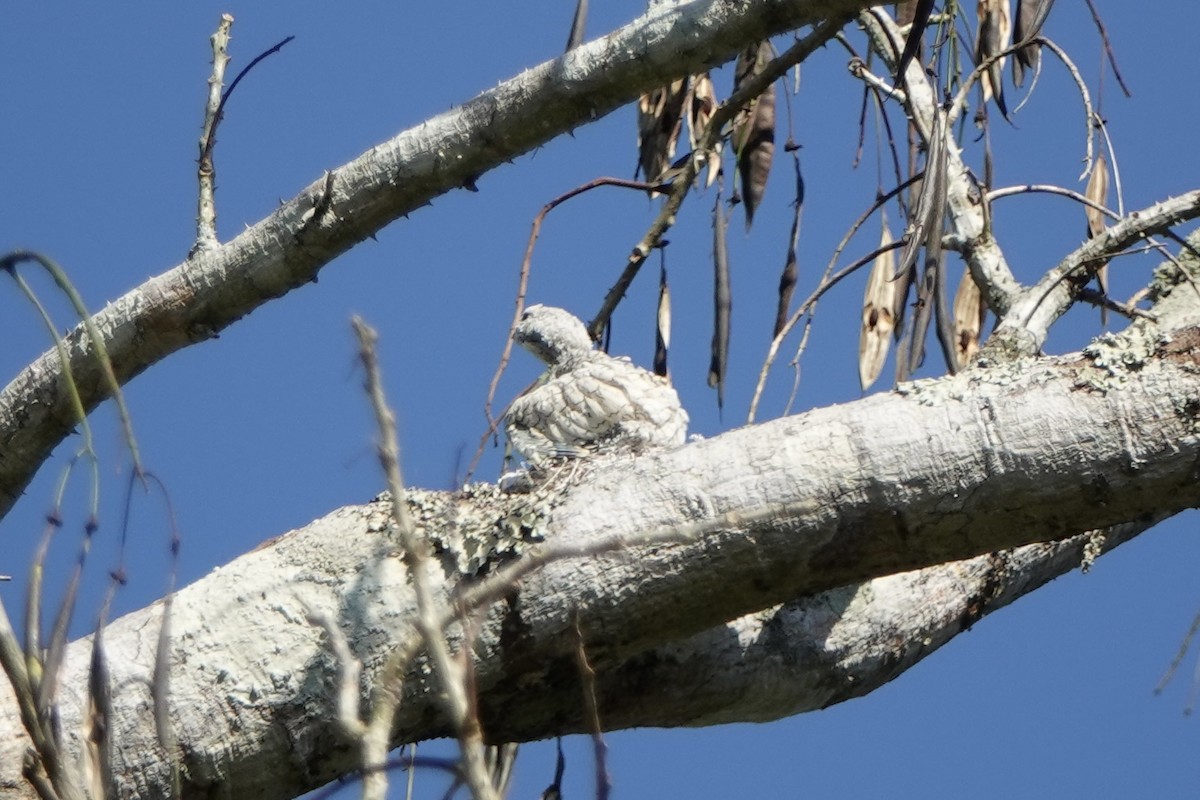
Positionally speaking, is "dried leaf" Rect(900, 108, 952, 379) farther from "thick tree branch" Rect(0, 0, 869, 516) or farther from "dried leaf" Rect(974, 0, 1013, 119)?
"dried leaf" Rect(974, 0, 1013, 119)

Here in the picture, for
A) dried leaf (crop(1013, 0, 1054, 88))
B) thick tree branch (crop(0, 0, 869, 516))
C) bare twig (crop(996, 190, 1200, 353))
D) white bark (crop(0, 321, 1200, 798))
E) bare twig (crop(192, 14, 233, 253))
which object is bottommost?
white bark (crop(0, 321, 1200, 798))

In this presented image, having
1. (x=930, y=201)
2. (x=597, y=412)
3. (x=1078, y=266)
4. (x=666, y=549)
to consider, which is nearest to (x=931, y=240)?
(x=930, y=201)

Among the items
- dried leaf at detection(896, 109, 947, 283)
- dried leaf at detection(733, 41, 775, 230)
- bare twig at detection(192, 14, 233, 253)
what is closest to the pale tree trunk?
dried leaf at detection(896, 109, 947, 283)

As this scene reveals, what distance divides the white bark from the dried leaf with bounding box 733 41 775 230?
136cm

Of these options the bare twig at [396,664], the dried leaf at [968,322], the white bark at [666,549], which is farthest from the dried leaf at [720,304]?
the bare twig at [396,664]

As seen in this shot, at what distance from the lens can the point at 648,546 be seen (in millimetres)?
1875

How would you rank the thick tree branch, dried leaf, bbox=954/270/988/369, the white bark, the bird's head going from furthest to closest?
the bird's head, dried leaf, bbox=954/270/988/369, the thick tree branch, the white bark

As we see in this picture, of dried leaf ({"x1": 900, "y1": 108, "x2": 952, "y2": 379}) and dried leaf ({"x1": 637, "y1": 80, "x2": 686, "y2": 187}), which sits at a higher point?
dried leaf ({"x1": 637, "y1": 80, "x2": 686, "y2": 187})

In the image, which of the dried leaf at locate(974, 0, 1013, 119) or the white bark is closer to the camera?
the white bark

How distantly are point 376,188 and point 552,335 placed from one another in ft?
7.10

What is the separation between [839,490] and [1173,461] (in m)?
0.43

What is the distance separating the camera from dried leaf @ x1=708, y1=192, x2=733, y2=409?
325 cm

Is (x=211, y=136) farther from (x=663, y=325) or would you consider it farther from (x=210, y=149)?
(x=663, y=325)

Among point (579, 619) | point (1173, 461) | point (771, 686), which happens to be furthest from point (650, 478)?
point (1173, 461)
